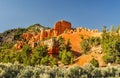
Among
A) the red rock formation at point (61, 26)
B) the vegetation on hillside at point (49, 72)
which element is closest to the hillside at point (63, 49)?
the red rock formation at point (61, 26)

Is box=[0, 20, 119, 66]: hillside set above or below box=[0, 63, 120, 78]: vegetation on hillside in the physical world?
above

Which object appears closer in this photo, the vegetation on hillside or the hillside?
the vegetation on hillside

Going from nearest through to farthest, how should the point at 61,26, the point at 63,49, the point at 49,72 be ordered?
the point at 49,72, the point at 63,49, the point at 61,26

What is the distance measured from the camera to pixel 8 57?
63312 millimetres

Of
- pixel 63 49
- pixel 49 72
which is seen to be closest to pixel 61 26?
pixel 63 49

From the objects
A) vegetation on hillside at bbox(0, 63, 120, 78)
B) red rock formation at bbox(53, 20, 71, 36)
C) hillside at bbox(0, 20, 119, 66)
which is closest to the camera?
vegetation on hillside at bbox(0, 63, 120, 78)

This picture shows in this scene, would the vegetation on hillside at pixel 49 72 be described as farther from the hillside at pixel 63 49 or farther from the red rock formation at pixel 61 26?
the red rock formation at pixel 61 26

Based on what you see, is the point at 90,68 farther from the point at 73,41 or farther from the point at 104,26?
the point at 73,41

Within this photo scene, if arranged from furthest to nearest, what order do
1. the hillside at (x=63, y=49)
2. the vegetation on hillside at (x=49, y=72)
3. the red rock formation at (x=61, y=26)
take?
the red rock formation at (x=61, y=26)
the hillside at (x=63, y=49)
the vegetation on hillside at (x=49, y=72)

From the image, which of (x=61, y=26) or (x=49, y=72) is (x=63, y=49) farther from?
(x=49, y=72)

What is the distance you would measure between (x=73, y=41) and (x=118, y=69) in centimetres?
5801

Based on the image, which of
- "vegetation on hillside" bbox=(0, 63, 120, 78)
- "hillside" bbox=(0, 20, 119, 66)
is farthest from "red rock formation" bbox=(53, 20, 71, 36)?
"vegetation on hillside" bbox=(0, 63, 120, 78)

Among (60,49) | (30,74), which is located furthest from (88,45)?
(30,74)

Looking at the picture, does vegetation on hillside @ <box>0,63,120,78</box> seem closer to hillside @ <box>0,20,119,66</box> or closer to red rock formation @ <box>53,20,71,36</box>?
hillside @ <box>0,20,119,66</box>
